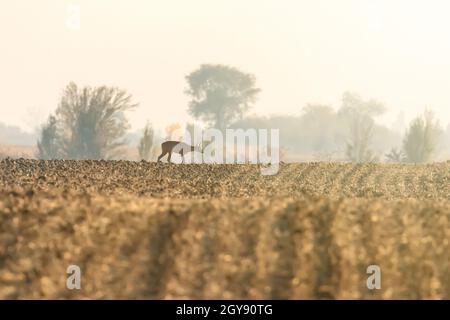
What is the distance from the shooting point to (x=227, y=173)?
845 inches

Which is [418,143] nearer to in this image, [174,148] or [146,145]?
[146,145]

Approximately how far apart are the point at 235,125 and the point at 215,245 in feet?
250

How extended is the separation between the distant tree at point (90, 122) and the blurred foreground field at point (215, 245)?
48063 mm

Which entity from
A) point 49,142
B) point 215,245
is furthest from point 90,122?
point 215,245

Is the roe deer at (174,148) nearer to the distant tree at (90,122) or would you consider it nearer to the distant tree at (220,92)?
the distant tree at (90,122)

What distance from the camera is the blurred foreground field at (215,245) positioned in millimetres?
12227

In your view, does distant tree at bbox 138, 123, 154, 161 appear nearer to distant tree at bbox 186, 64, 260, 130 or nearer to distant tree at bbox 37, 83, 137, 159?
distant tree at bbox 37, 83, 137, 159

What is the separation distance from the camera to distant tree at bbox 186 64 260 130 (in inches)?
3482

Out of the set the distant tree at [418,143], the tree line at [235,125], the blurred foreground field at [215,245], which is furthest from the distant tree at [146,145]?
the blurred foreground field at [215,245]

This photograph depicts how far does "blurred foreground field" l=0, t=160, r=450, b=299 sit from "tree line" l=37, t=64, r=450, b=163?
1837 inches

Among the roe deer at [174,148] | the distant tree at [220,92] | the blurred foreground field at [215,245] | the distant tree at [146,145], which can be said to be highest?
the distant tree at [220,92]

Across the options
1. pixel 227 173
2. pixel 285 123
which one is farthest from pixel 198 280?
pixel 285 123

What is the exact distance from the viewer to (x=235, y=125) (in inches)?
3487

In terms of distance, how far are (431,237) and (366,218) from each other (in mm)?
1348
